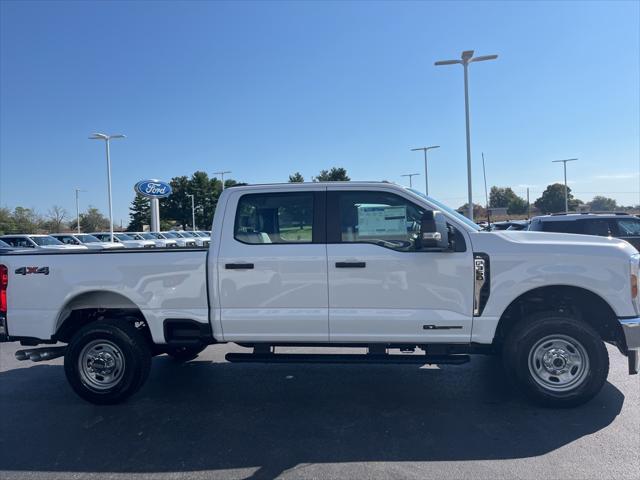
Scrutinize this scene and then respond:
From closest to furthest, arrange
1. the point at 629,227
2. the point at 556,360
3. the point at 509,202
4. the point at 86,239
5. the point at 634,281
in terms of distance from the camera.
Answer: the point at 634,281 → the point at 556,360 → the point at 629,227 → the point at 86,239 → the point at 509,202

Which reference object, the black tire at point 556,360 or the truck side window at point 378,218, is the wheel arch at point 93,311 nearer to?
the truck side window at point 378,218

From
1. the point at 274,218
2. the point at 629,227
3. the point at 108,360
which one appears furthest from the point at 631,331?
the point at 629,227

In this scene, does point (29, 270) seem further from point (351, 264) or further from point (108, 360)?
point (351, 264)

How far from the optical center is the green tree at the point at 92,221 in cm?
7250

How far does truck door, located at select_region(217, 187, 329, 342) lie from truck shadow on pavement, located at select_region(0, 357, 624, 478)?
0.79m

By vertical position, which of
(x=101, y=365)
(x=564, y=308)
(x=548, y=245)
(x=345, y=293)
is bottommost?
(x=101, y=365)

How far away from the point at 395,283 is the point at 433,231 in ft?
2.11

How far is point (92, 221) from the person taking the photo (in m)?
73.4

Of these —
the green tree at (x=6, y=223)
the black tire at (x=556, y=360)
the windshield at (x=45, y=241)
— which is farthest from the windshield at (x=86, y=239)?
the black tire at (x=556, y=360)

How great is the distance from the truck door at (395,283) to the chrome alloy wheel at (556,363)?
2.30 feet

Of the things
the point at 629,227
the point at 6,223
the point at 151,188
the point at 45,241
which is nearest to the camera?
the point at 629,227

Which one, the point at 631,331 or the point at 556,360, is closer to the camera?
the point at 631,331

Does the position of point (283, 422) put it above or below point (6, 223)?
below

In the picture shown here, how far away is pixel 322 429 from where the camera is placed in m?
4.34
